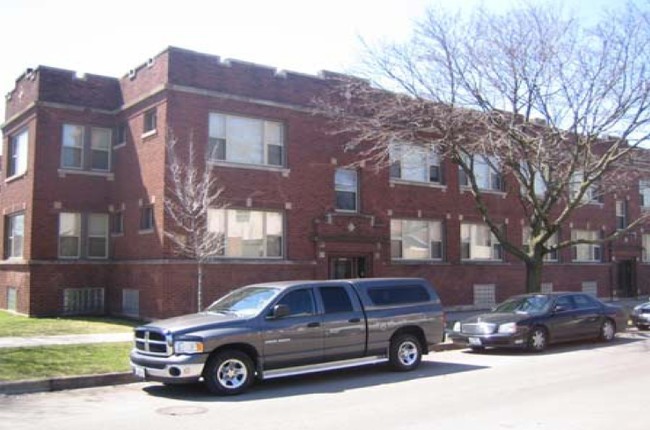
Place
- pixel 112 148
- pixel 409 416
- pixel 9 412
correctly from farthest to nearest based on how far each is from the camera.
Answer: pixel 112 148 < pixel 9 412 < pixel 409 416

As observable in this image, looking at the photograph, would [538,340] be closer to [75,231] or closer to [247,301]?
[247,301]

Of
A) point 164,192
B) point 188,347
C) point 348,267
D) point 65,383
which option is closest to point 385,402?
point 188,347

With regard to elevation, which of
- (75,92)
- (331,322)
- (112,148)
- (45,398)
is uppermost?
(75,92)

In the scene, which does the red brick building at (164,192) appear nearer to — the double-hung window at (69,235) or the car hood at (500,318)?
the double-hung window at (69,235)

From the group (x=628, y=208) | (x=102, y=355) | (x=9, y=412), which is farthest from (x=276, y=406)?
(x=628, y=208)

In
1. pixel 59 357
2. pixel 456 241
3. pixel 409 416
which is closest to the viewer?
pixel 409 416

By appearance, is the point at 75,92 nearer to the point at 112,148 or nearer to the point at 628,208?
the point at 112,148

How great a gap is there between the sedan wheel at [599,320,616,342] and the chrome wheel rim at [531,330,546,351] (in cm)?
259

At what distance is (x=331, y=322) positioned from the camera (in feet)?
39.2

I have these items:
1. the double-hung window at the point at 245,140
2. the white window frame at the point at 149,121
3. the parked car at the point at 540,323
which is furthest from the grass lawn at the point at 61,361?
the white window frame at the point at 149,121

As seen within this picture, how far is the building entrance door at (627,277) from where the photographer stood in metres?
36.1

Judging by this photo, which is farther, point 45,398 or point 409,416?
point 45,398

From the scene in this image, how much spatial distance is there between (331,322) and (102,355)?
490 centimetres

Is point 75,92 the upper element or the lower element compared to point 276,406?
upper
